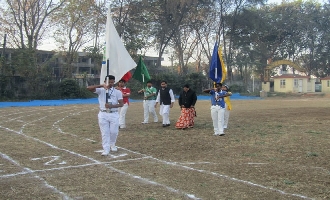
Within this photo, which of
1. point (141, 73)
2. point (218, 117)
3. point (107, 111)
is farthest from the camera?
point (141, 73)

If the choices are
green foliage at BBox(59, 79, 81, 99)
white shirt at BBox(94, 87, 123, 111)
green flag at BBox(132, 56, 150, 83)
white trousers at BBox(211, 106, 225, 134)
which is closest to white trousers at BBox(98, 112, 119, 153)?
white shirt at BBox(94, 87, 123, 111)

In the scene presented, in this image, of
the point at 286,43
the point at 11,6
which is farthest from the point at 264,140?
the point at 286,43

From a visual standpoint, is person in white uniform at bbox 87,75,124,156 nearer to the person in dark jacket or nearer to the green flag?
the person in dark jacket

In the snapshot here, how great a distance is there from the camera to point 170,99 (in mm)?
13414

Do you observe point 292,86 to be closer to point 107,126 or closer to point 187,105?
point 187,105

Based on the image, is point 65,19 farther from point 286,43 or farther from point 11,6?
point 286,43

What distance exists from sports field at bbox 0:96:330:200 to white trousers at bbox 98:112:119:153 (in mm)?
310

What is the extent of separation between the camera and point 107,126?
8.30m

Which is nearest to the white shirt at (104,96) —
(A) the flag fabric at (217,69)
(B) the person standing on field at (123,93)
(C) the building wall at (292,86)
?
(B) the person standing on field at (123,93)

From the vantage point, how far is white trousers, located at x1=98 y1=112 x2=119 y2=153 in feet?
26.9

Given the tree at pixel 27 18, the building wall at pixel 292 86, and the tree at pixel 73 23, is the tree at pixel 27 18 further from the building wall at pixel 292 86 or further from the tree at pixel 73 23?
the building wall at pixel 292 86

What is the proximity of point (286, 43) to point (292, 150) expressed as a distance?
53.6m

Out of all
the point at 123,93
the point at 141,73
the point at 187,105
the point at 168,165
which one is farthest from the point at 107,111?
the point at 141,73

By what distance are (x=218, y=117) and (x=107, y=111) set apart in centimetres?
396
